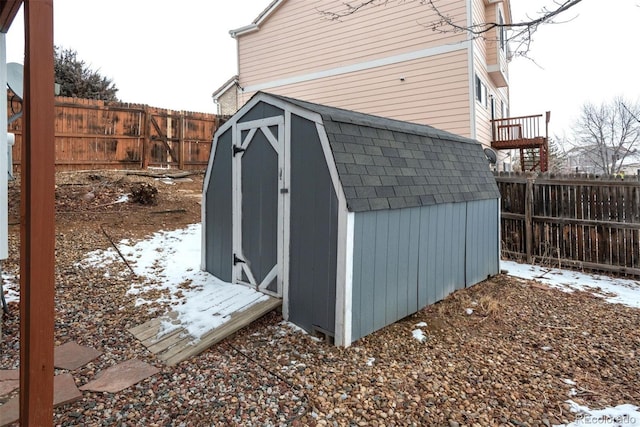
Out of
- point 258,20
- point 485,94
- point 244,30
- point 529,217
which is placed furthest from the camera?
point 244,30

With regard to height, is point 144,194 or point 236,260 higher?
point 144,194

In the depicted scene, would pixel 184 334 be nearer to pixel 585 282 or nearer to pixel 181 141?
pixel 585 282

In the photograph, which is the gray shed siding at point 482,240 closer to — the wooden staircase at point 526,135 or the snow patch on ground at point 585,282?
the snow patch on ground at point 585,282

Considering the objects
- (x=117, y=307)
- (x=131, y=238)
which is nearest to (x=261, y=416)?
(x=117, y=307)

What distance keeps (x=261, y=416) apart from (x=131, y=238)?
4.88 m

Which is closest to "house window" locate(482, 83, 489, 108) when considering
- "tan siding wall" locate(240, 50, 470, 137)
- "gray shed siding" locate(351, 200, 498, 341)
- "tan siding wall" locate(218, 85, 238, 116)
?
"tan siding wall" locate(240, 50, 470, 137)

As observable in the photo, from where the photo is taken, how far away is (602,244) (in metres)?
5.76

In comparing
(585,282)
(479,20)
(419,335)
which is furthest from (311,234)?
(479,20)

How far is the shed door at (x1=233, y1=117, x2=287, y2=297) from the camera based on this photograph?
3867mm

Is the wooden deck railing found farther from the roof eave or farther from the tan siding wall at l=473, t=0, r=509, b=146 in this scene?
the roof eave

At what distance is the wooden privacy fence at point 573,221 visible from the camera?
217 inches

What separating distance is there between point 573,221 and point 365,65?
764 cm

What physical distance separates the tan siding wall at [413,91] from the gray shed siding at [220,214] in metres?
7.22

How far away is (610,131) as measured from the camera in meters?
21.2
